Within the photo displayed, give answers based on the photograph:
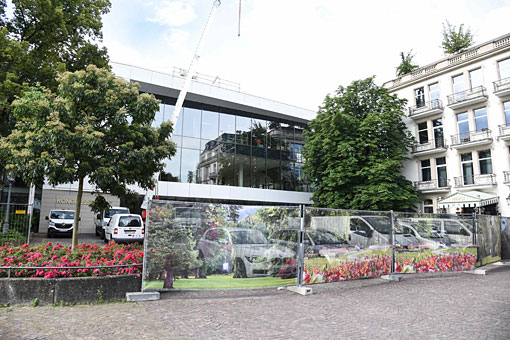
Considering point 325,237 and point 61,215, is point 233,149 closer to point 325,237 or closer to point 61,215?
point 61,215

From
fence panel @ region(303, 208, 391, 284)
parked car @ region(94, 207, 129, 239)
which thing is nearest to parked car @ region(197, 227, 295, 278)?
fence panel @ region(303, 208, 391, 284)

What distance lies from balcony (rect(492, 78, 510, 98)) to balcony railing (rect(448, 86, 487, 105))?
0.81 metres

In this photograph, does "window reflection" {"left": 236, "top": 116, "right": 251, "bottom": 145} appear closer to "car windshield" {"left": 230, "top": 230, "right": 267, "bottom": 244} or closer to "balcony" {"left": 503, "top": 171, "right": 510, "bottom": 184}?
"balcony" {"left": 503, "top": 171, "right": 510, "bottom": 184}

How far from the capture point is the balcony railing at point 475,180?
81.7ft

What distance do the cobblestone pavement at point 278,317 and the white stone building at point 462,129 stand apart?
20339mm

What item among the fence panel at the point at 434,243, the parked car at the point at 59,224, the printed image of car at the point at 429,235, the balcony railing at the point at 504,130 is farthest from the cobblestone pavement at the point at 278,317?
the balcony railing at the point at 504,130

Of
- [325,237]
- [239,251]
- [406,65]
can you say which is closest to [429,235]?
[325,237]

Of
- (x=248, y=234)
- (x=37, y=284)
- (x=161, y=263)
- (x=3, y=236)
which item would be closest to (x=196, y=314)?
(x=161, y=263)

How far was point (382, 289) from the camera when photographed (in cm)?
851

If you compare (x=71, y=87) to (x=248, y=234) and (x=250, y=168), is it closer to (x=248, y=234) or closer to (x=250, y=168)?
(x=248, y=234)

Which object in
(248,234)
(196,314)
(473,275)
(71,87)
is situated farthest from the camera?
(473,275)

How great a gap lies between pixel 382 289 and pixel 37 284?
7996mm

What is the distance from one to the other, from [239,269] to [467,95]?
28.1 metres

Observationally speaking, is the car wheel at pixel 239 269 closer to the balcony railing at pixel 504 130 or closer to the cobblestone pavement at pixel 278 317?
the cobblestone pavement at pixel 278 317
